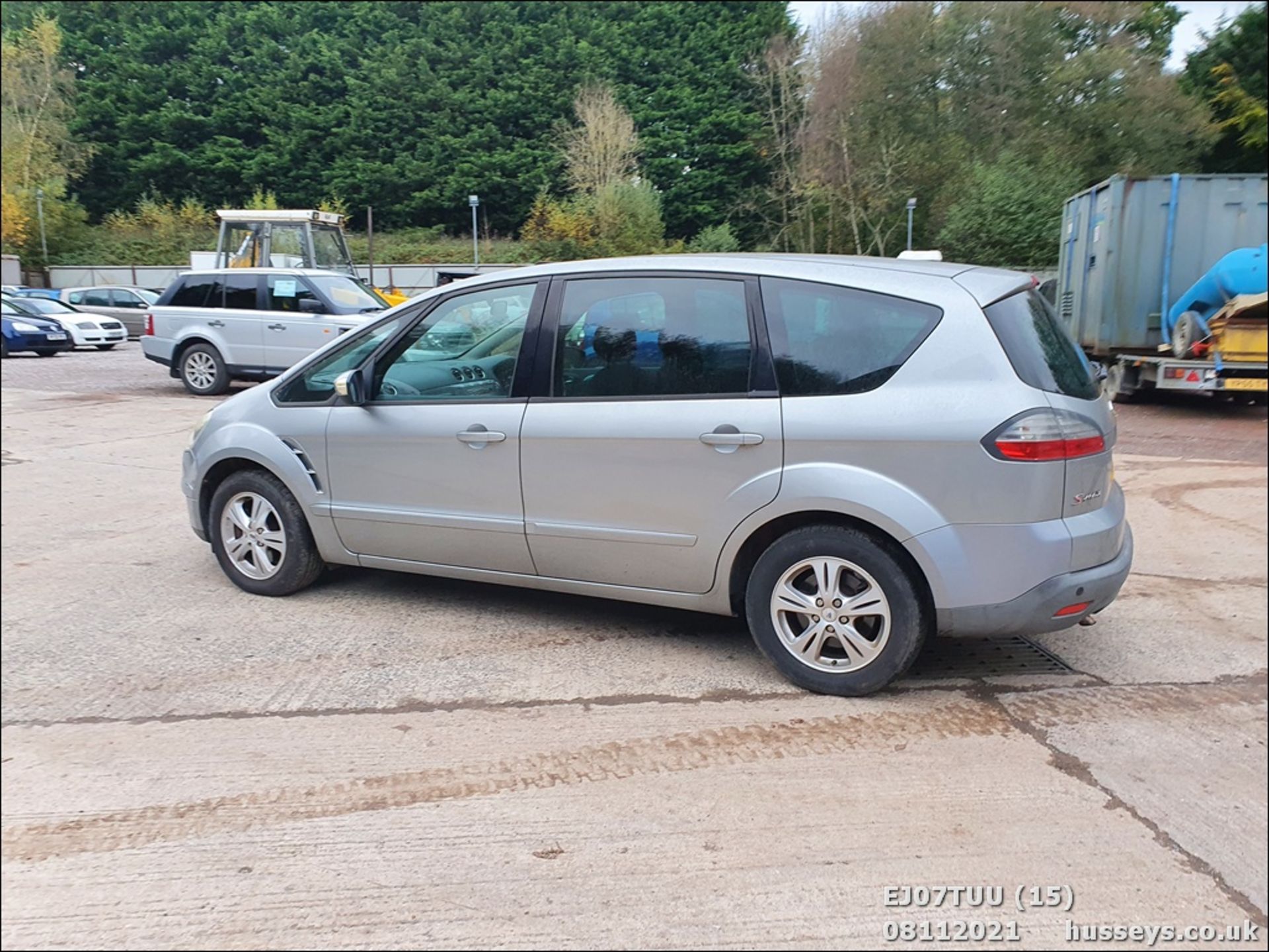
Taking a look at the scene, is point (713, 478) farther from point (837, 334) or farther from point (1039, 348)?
point (1039, 348)

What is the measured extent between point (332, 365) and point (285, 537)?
952 millimetres

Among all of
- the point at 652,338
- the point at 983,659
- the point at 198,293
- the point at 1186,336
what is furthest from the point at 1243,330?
the point at 198,293

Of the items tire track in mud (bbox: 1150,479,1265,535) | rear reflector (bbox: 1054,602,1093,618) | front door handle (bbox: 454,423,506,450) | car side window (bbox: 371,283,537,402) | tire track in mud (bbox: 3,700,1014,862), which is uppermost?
car side window (bbox: 371,283,537,402)

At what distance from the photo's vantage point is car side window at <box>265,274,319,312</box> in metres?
14.1

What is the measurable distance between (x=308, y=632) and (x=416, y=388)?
1.32 meters

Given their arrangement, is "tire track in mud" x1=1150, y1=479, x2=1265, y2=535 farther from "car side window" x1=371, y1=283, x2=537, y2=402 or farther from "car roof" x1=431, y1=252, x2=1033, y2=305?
"car side window" x1=371, y1=283, x2=537, y2=402

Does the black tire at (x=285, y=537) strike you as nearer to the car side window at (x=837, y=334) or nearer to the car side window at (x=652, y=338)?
the car side window at (x=652, y=338)

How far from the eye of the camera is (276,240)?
18047 mm

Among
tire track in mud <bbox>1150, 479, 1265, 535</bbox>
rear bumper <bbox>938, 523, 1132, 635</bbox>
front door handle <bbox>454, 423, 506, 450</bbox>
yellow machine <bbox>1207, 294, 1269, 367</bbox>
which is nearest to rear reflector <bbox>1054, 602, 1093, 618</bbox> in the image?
rear bumper <bbox>938, 523, 1132, 635</bbox>

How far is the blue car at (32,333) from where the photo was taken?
19.5m

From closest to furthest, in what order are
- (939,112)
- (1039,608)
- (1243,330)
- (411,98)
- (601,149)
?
1. (1039,608)
2. (1243,330)
3. (939,112)
4. (601,149)
5. (411,98)

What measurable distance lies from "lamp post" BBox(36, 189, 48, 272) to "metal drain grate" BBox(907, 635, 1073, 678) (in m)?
20.5

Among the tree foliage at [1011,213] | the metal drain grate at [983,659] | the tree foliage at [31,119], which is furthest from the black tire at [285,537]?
the tree foliage at [1011,213]

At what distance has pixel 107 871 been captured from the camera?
8.98ft
